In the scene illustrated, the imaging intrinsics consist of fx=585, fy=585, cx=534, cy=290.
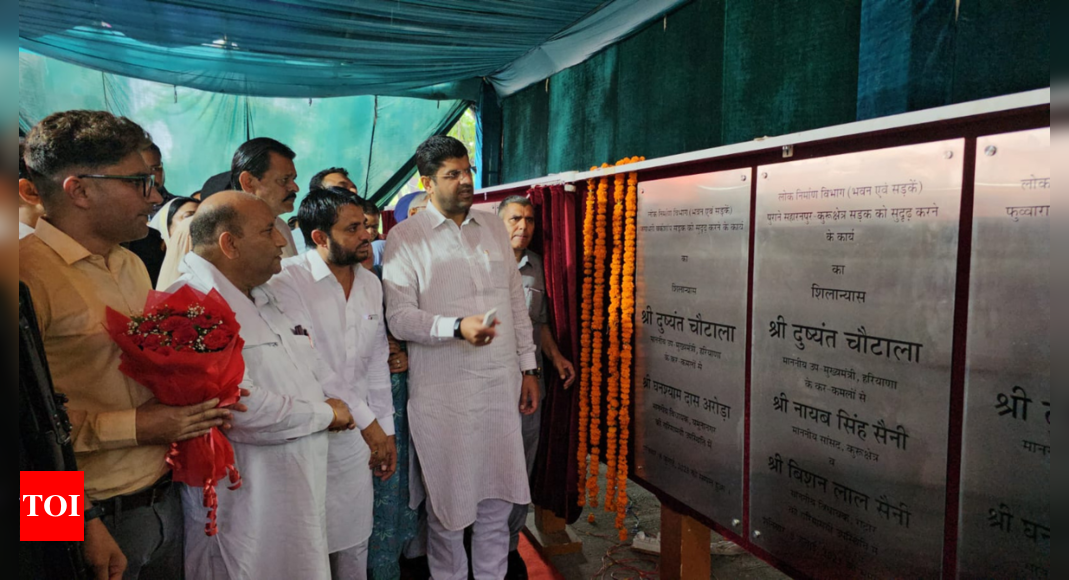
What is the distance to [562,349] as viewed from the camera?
9.53 feet

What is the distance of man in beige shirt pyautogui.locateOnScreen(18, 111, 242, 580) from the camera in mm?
1338

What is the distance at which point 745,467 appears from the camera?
2100 mm

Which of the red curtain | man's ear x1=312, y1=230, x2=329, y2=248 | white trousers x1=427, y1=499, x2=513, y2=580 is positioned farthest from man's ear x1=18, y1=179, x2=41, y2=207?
the red curtain

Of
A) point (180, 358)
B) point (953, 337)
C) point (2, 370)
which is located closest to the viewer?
point (2, 370)

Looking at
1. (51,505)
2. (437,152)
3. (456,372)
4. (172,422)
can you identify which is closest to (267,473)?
(172,422)

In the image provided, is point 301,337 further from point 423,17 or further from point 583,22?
point 583,22

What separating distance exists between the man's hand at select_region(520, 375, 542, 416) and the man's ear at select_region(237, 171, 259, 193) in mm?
1451

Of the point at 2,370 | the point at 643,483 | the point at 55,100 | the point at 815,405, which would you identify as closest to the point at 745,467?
the point at 815,405

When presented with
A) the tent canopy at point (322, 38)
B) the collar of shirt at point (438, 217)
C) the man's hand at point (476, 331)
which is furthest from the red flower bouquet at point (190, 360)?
the tent canopy at point (322, 38)

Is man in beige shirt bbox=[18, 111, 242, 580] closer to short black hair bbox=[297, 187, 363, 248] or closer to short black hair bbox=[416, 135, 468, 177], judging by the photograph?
short black hair bbox=[297, 187, 363, 248]

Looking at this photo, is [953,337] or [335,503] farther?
[335,503]

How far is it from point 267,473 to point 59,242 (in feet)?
2.61

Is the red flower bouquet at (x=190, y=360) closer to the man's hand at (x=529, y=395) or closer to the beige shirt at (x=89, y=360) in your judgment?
the beige shirt at (x=89, y=360)

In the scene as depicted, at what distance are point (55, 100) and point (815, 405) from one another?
5.96 m
